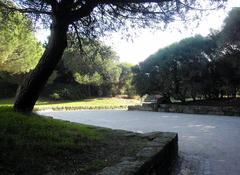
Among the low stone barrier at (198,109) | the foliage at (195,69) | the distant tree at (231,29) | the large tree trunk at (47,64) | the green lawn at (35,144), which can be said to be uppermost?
the distant tree at (231,29)

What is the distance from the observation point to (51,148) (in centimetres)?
441

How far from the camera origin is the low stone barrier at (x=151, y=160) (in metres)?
3.79

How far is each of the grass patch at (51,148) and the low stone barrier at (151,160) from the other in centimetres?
21

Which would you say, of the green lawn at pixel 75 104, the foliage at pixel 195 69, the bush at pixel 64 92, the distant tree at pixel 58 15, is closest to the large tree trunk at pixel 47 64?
the distant tree at pixel 58 15

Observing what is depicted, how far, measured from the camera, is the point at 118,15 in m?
7.36

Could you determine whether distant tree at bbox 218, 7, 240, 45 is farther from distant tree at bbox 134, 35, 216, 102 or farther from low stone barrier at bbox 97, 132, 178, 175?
low stone barrier at bbox 97, 132, 178, 175

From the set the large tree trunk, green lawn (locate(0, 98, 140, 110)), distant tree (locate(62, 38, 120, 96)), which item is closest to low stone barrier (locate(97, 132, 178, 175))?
the large tree trunk

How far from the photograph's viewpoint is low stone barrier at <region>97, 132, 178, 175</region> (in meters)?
3.79

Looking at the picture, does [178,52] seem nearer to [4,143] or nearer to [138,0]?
[138,0]

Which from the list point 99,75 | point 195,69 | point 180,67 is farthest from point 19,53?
point 99,75

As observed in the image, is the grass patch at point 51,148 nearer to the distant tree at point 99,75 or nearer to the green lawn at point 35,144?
the green lawn at point 35,144

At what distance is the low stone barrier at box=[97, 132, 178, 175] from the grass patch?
0.21 metres

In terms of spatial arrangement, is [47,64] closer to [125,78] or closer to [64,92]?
[64,92]

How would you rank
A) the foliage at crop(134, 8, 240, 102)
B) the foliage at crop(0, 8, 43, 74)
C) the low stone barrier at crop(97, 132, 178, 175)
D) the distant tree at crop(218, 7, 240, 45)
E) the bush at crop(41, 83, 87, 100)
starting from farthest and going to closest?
the bush at crop(41, 83, 87, 100)
the foliage at crop(0, 8, 43, 74)
the foliage at crop(134, 8, 240, 102)
the distant tree at crop(218, 7, 240, 45)
the low stone barrier at crop(97, 132, 178, 175)
